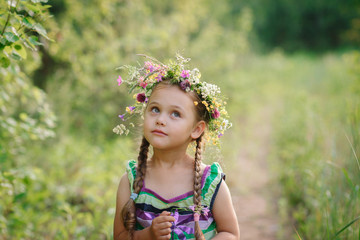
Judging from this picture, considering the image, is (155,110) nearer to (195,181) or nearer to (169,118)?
(169,118)

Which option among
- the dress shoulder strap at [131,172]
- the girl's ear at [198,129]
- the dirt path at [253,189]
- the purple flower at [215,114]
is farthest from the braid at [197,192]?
the dirt path at [253,189]

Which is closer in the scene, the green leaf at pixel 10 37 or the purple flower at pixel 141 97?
the green leaf at pixel 10 37

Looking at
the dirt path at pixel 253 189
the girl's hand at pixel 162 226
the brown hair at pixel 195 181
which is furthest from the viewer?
the dirt path at pixel 253 189

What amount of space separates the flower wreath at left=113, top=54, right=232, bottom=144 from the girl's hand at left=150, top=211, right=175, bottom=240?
19.2 inches

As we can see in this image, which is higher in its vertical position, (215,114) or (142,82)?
(142,82)

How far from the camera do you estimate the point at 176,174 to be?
1.88 metres

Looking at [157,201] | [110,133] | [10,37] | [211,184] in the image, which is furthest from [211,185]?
[110,133]

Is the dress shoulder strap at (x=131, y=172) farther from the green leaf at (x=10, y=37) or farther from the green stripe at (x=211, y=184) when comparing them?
the green leaf at (x=10, y=37)

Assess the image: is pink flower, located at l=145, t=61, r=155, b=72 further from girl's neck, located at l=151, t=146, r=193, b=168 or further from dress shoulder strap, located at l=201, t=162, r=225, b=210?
dress shoulder strap, located at l=201, t=162, r=225, b=210

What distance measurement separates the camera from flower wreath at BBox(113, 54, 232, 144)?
184cm

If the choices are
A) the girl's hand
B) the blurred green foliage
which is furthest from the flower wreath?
the blurred green foliage

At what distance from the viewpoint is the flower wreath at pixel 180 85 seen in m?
1.84

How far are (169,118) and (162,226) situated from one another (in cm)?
52

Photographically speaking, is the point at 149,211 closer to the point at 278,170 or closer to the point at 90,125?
the point at 278,170
